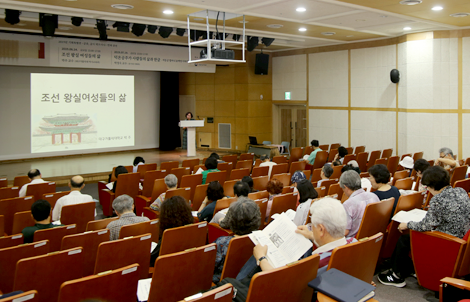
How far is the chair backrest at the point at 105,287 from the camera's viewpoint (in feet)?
7.08

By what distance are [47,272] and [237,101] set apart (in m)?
12.8

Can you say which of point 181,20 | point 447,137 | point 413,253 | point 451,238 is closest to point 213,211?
point 413,253

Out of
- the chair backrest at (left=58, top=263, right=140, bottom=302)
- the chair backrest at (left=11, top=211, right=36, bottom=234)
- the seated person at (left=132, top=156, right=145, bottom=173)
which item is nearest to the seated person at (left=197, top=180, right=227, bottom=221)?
the chair backrest at (left=11, top=211, right=36, bottom=234)

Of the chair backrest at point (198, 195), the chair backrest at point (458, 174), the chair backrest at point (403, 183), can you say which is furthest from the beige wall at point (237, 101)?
the chair backrest at point (403, 183)

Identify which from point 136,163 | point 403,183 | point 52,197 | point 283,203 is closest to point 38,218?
point 52,197

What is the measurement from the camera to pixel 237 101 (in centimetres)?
1521

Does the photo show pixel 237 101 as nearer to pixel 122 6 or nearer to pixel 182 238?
pixel 122 6

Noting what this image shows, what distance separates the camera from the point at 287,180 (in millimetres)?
6984

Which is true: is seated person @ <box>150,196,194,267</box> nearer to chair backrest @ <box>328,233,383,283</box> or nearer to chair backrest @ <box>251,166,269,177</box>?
chair backrest @ <box>328,233,383,283</box>

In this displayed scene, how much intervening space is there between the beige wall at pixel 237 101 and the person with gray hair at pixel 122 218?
11.0 meters

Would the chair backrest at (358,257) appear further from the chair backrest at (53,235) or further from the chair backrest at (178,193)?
the chair backrest at (178,193)

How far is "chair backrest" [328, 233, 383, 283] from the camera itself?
2.39m

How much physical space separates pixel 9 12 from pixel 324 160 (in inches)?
314

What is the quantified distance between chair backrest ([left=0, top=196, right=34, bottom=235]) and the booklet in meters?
4.21
